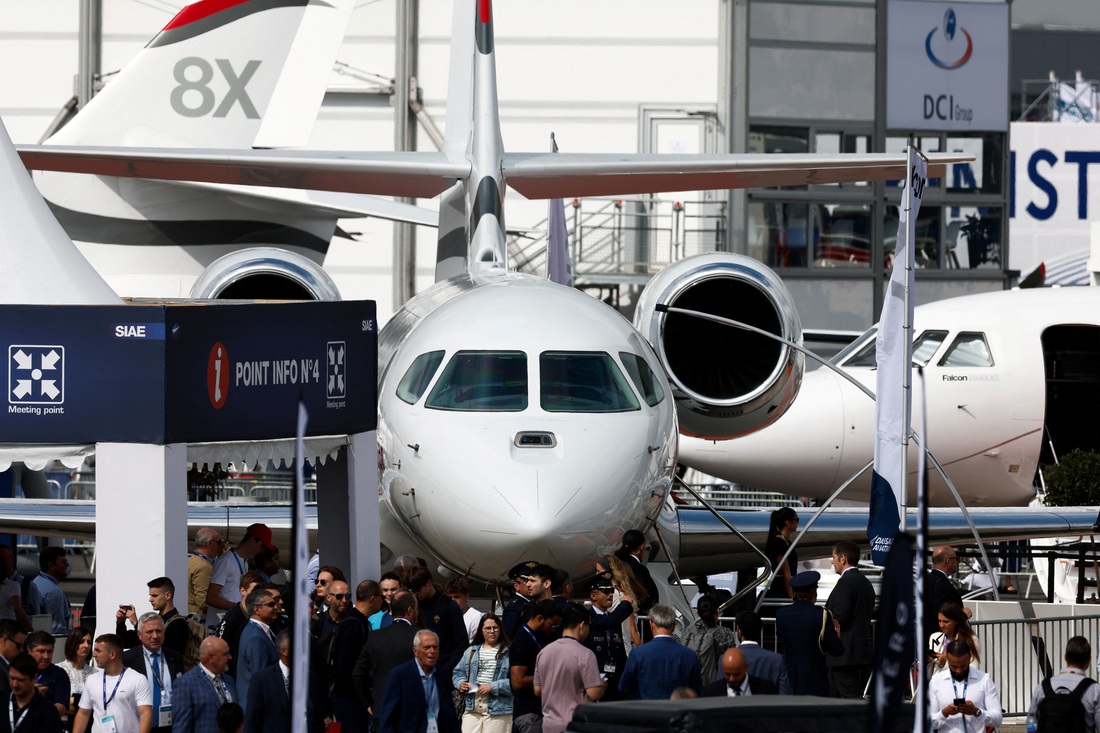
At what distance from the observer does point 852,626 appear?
9617 mm

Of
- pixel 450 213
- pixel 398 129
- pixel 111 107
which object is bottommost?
pixel 450 213

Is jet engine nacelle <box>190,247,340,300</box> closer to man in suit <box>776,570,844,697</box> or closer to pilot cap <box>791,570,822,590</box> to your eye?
pilot cap <box>791,570,822,590</box>

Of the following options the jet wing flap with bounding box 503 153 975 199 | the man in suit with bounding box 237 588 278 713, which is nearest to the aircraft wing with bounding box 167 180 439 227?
the jet wing flap with bounding box 503 153 975 199

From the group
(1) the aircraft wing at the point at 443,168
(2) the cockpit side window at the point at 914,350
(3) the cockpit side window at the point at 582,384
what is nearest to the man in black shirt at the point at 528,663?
(3) the cockpit side window at the point at 582,384

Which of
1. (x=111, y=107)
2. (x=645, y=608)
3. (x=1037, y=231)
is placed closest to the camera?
(x=645, y=608)

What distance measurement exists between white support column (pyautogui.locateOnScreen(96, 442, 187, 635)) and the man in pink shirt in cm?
217

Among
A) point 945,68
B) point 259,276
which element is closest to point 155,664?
point 259,276

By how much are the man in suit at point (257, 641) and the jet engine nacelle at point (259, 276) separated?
6.11 meters

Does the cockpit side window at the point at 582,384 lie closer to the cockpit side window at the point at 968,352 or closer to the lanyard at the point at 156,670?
the lanyard at the point at 156,670

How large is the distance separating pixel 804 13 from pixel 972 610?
1810 centimetres

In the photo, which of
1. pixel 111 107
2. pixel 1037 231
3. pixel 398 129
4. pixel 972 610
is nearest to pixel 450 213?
pixel 972 610

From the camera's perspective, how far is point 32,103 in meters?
30.4

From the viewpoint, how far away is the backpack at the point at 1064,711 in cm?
796

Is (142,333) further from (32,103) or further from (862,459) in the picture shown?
(32,103)
